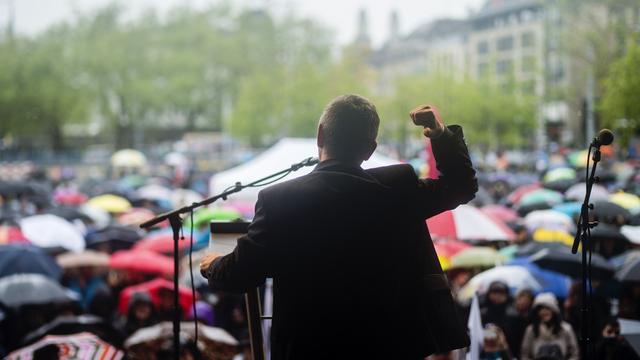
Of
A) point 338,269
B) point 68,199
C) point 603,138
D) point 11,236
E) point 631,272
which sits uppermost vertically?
point 603,138

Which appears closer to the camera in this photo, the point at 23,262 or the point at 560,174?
the point at 23,262

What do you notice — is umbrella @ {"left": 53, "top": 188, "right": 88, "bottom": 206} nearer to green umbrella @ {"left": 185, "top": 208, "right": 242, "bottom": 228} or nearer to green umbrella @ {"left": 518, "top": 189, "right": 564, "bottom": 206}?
green umbrella @ {"left": 185, "top": 208, "right": 242, "bottom": 228}

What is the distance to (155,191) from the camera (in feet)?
83.4

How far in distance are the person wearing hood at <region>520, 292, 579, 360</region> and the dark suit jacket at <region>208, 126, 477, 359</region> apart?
5.06 m

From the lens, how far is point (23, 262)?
11039 mm

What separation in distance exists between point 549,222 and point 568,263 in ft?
10.3

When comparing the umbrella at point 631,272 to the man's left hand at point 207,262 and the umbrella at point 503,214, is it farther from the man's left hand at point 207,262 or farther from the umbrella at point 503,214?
the umbrella at point 503,214

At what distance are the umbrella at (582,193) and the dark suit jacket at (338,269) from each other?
1086cm

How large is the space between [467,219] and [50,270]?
4665 mm

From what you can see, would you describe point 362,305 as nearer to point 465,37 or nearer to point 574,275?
point 574,275

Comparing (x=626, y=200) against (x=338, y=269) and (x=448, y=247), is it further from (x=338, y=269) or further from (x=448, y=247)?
(x=338, y=269)

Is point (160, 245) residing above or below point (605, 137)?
below

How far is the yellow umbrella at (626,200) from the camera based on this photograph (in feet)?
44.3

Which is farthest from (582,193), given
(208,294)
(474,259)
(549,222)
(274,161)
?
(208,294)
